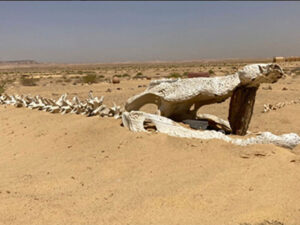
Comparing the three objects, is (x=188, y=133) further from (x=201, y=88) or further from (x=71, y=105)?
(x=71, y=105)

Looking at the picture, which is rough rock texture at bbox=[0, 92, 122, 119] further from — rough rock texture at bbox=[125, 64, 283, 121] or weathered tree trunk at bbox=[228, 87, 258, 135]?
weathered tree trunk at bbox=[228, 87, 258, 135]

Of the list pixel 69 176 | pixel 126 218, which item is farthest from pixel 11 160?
pixel 126 218

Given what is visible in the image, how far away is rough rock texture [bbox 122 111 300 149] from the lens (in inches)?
206

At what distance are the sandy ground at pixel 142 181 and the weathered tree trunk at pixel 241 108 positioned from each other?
1.04 m

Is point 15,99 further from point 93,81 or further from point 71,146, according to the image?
point 93,81

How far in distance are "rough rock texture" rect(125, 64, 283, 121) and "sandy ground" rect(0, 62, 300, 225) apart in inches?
30.9

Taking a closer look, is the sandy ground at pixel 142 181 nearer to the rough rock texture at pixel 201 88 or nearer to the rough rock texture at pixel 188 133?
the rough rock texture at pixel 188 133

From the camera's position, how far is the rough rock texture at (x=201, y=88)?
538 centimetres

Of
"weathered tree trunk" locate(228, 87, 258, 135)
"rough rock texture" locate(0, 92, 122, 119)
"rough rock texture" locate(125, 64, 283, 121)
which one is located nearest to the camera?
"rough rock texture" locate(125, 64, 283, 121)

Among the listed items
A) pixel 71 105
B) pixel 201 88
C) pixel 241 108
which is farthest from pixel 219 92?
pixel 71 105

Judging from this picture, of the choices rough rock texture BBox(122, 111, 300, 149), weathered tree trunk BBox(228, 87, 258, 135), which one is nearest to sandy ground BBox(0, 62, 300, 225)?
rough rock texture BBox(122, 111, 300, 149)

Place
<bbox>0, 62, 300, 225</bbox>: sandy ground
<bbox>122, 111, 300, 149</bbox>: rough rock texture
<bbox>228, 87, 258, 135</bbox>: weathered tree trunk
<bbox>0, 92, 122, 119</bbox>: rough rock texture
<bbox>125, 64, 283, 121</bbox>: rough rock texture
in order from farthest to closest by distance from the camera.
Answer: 1. <bbox>0, 92, 122, 119</bbox>: rough rock texture
2. <bbox>228, 87, 258, 135</bbox>: weathered tree trunk
3. <bbox>125, 64, 283, 121</bbox>: rough rock texture
4. <bbox>122, 111, 300, 149</bbox>: rough rock texture
5. <bbox>0, 62, 300, 225</bbox>: sandy ground

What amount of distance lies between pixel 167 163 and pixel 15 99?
8.09 m

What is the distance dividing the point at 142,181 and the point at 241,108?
2591 millimetres
